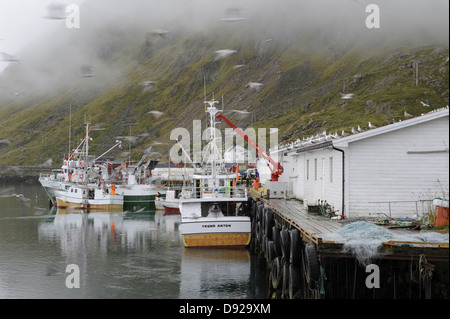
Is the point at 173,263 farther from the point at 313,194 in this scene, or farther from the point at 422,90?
the point at 422,90

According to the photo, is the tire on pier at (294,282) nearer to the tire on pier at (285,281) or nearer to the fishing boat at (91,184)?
the tire on pier at (285,281)

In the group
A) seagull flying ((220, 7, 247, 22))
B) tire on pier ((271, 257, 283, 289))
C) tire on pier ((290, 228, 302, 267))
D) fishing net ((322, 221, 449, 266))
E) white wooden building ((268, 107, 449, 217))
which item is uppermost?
seagull flying ((220, 7, 247, 22))

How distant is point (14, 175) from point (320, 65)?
386ft

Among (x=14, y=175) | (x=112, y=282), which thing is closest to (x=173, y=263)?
(x=112, y=282)

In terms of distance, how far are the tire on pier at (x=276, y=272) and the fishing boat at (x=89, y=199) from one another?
4705 centimetres

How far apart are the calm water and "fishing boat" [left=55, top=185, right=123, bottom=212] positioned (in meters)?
17.0

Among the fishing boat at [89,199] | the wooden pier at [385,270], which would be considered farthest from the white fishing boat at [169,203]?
the wooden pier at [385,270]

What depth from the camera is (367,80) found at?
132 m

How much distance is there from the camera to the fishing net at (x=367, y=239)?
497 inches

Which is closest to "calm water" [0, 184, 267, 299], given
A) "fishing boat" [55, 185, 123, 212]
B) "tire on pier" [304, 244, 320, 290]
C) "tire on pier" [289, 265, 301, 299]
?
"tire on pier" [289, 265, 301, 299]

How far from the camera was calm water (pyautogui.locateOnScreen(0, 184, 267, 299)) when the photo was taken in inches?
896

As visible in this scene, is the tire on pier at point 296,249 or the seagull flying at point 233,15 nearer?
the tire on pier at point 296,249

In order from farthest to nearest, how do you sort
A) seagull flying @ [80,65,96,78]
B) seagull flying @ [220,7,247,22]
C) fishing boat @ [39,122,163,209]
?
fishing boat @ [39,122,163,209] → seagull flying @ [80,65,96,78] → seagull flying @ [220,7,247,22]

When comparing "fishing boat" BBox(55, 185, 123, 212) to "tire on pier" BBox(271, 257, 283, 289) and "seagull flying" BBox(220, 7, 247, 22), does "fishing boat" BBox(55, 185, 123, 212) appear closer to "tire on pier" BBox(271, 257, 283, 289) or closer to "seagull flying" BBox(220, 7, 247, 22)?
"seagull flying" BBox(220, 7, 247, 22)
